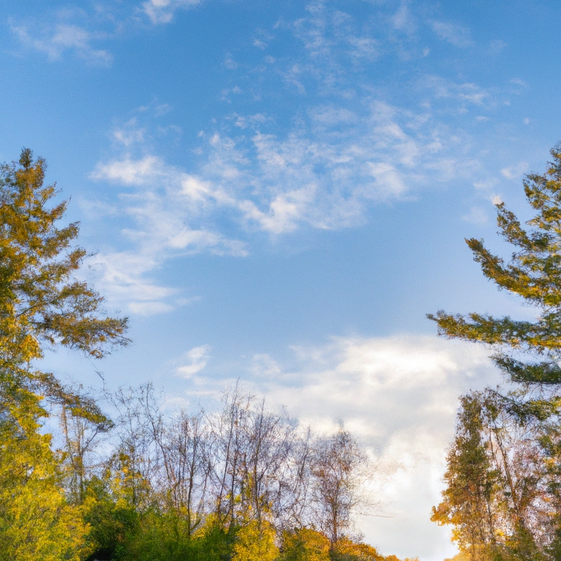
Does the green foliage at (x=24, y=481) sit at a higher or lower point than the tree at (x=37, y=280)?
lower

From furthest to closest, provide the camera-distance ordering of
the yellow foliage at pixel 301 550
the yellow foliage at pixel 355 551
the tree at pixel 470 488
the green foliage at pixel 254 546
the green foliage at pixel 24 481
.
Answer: the yellow foliage at pixel 355 551
the tree at pixel 470 488
the yellow foliage at pixel 301 550
the green foliage at pixel 254 546
the green foliage at pixel 24 481

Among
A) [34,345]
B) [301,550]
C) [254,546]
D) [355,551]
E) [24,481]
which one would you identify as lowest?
[355,551]

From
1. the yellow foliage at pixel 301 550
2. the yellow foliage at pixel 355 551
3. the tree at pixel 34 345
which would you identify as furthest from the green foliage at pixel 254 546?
the yellow foliage at pixel 355 551

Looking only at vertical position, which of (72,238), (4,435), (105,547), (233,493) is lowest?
(105,547)

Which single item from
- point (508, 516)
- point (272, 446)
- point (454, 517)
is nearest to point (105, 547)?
point (272, 446)

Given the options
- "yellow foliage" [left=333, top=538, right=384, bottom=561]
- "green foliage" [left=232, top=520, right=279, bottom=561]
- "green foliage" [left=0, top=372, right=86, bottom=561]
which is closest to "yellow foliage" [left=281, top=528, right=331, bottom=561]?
"green foliage" [left=232, top=520, right=279, bottom=561]

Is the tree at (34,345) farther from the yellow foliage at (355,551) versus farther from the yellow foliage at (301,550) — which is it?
the yellow foliage at (355,551)

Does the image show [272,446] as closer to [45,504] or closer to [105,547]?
[105,547]

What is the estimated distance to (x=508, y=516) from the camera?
18.7m

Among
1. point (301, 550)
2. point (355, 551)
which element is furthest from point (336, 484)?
point (301, 550)

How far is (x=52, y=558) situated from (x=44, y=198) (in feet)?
32.3

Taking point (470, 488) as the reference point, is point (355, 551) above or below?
below

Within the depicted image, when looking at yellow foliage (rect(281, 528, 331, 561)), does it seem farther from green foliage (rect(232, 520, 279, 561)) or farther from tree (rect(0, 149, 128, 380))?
tree (rect(0, 149, 128, 380))

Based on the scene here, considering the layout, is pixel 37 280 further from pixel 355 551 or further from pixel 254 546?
pixel 355 551
